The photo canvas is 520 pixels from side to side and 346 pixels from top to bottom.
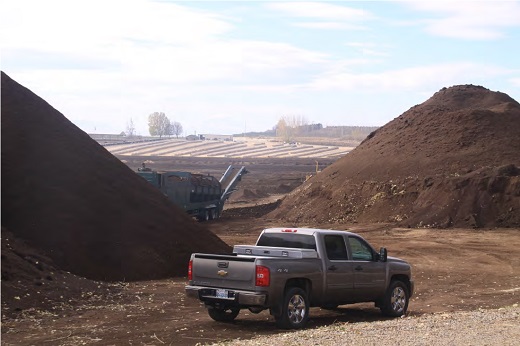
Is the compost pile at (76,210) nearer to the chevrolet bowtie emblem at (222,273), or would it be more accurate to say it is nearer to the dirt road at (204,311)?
the dirt road at (204,311)

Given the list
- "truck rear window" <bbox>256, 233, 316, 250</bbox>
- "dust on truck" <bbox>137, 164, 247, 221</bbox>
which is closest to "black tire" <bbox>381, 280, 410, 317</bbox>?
"truck rear window" <bbox>256, 233, 316, 250</bbox>

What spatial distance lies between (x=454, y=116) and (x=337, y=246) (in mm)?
37287

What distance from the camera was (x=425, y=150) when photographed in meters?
49.1

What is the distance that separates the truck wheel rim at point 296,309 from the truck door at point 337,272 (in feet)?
2.48

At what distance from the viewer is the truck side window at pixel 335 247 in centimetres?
1572

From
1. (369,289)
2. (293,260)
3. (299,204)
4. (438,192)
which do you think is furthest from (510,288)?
(299,204)

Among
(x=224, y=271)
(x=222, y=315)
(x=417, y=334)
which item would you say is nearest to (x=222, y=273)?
(x=224, y=271)

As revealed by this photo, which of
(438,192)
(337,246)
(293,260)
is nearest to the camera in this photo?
(293,260)

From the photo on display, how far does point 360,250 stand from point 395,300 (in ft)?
4.61

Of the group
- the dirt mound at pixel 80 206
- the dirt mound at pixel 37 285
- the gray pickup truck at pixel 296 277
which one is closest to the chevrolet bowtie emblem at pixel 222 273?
the gray pickup truck at pixel 296 277

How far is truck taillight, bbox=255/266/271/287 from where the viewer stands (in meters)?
14.2

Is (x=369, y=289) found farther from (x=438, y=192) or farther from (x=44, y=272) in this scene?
(x=438, y=192)

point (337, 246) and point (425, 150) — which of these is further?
point (425, 150)

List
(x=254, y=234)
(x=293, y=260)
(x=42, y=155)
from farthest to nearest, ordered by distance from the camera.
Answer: (x=254, y=234) → (x=42, y=155) → (x=293, y=260)
